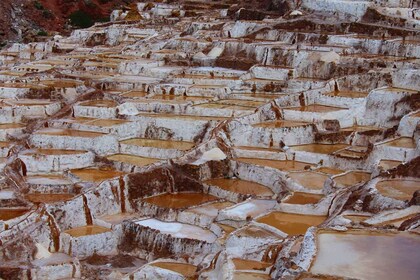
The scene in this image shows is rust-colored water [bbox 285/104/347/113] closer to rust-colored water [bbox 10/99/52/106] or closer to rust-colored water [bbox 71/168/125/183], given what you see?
rust-colored water [bbox 71/168/125/183]

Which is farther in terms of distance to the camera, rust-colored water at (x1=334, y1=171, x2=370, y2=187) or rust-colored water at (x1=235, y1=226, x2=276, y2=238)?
rust-colored water at (x1=334, y1=171, x2=370, y2=187)

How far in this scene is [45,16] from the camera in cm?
4656

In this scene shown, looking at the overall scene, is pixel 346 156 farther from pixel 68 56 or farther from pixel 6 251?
pixel 68 56

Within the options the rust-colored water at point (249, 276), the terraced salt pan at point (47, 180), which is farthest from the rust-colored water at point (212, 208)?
the rust-colored water at point (249, 276)

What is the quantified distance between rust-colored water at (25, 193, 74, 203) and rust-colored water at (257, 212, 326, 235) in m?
4.80

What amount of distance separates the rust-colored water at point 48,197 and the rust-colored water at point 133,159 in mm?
2387

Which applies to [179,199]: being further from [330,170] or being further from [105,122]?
[105,122]

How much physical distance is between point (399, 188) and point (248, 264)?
463 cm

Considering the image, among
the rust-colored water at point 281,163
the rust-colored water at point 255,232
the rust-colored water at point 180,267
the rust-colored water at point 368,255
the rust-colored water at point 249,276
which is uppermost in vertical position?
the rust-colored water at point 368,255

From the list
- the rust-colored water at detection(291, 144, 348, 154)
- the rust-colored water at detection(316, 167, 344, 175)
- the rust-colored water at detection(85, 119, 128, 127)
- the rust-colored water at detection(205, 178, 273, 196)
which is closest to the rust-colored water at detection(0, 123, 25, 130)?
the rust-colored water at detection(85, 119, 128, 127)

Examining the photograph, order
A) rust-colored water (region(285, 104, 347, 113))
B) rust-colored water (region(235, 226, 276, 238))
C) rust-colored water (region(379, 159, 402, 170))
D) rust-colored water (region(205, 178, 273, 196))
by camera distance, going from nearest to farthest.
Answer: rust-colored water (region(235, 226, 276, 238)) → rust-colored water (region(379, 159, 402, 170)) → rust-colored water (region(205, 178, 273, 196)) → rust-colored water (region(285, 104, 347, 113))

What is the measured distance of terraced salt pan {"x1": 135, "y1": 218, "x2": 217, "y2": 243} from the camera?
17422 millimetres

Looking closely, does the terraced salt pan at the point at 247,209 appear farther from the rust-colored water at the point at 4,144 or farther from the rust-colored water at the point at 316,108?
the rust-colored water at the point at 4,144

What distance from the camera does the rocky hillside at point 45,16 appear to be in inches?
1739
